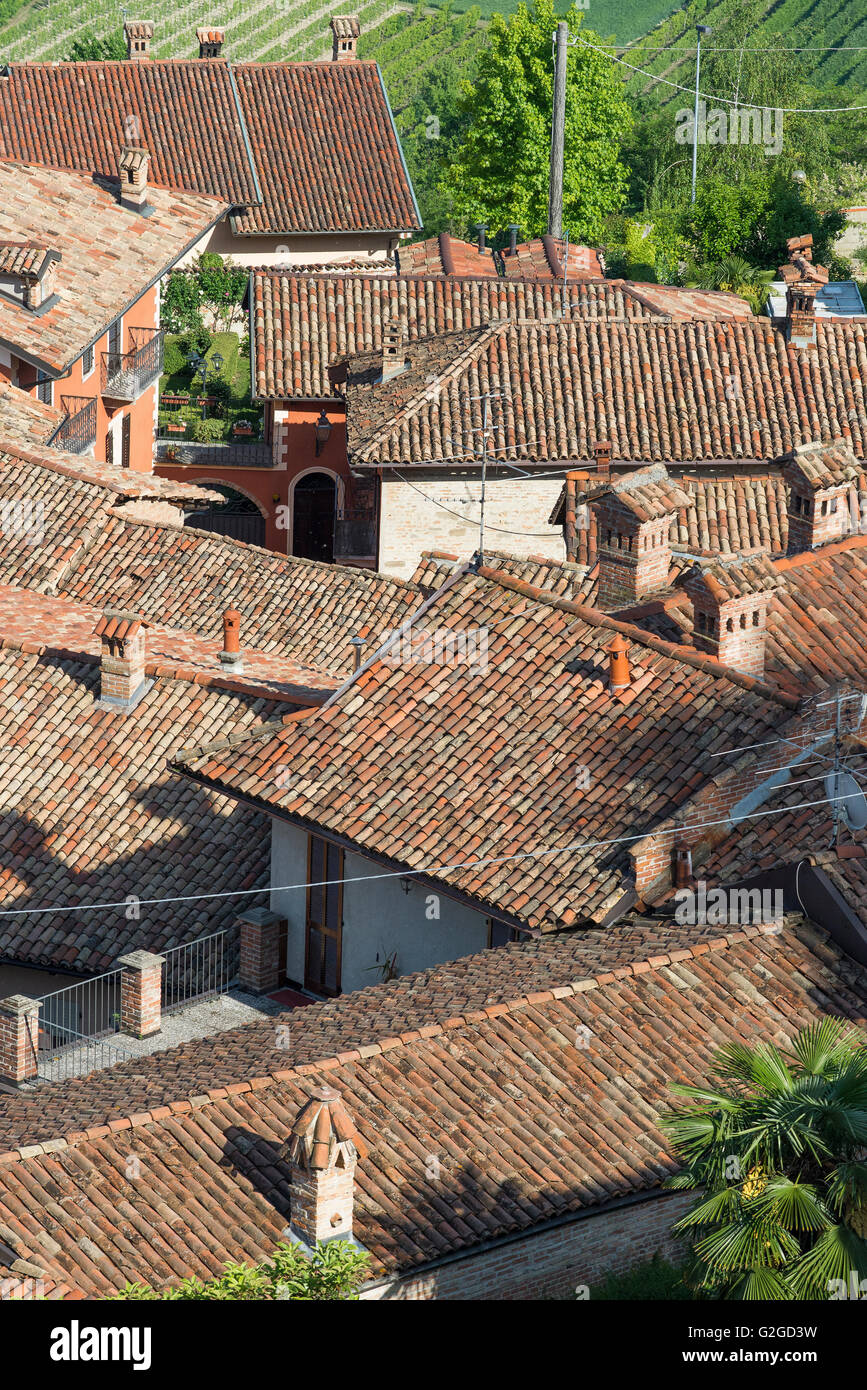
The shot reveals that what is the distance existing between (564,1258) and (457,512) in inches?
955

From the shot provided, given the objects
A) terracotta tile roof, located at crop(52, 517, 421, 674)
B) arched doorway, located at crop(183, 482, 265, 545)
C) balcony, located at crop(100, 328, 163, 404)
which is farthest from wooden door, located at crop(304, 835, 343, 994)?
arched doorway, located at crop(183, 482, 265, 545)

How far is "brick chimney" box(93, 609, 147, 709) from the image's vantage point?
90.8ft

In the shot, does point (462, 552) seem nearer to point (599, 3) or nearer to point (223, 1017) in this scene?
point (223, 1017)

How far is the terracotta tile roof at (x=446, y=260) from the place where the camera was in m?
51.9

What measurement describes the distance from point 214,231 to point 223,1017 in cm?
4233

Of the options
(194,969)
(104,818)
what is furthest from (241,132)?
(194,969)

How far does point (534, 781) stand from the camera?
22281 mm

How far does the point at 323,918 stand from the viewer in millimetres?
23453

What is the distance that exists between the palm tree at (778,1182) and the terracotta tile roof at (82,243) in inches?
1156

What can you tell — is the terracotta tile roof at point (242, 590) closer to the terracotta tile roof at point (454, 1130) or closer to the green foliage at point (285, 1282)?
the terracotta tile roof at point (454, 1130)

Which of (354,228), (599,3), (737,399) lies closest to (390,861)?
(737,399)

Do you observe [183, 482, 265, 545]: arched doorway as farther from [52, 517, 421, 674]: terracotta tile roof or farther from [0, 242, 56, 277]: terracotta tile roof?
[52, 517, 421, 674]: terracotta tile roof
